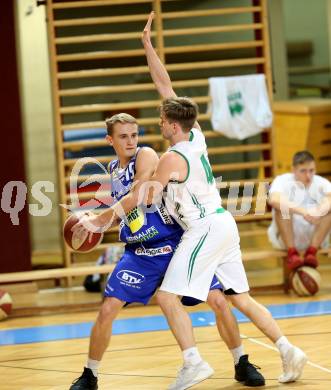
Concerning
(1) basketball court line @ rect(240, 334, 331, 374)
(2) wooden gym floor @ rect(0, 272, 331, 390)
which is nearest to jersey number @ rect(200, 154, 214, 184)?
(2) wooden gym floor @ rect(0, 272, 331, 390)

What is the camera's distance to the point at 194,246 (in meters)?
5.14

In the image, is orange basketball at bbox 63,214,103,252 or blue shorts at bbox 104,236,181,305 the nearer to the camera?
blue shorts at bbox 104,236,181,305

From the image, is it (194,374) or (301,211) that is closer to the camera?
(194,374)

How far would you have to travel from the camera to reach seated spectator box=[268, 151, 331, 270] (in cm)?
861

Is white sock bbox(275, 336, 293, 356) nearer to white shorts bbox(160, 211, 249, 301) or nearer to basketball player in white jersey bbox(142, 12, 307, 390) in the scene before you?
basketball player in white jersey bbox(142, 12, 307, 390)

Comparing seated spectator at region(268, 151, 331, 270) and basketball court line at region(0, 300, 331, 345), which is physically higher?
seated spectator at region(268, 151, 331, 270)

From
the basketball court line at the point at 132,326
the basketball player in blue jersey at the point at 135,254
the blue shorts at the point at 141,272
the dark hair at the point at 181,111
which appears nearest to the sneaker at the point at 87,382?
the basketball player in blue jersey at the point at 135,254

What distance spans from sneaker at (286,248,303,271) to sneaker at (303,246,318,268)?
2.8 inches

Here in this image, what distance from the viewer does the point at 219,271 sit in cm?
526

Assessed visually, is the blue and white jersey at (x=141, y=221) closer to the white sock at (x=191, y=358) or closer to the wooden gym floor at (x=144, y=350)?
the white sock at (x=191, y=358)

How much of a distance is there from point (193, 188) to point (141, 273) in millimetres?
536

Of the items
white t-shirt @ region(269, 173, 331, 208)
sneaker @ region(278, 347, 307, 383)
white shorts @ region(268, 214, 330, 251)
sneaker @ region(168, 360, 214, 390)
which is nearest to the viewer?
sneaker @ region(168, 360, 214, 390)

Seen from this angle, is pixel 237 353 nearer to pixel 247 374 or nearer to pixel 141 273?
pixel 247 374

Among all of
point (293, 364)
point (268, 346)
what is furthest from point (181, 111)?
point (268, 346)
